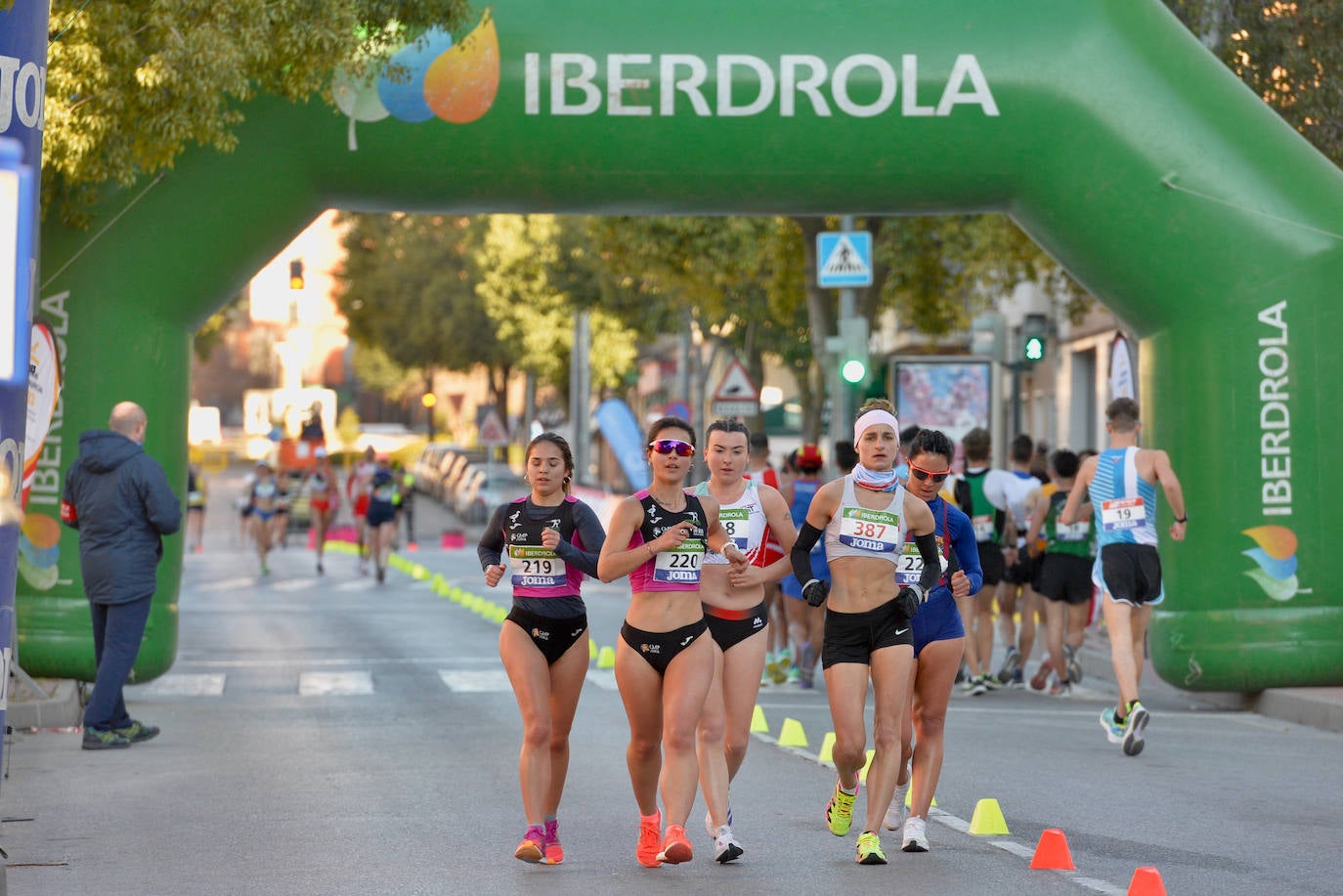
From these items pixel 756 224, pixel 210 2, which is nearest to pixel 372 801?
pixel 210 2

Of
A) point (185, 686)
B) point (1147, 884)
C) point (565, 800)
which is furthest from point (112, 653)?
point (1147, 884)

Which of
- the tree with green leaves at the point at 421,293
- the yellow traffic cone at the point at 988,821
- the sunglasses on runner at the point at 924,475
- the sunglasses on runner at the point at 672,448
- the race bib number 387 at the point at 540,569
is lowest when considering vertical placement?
the yellow traffic cone at the point at 988,821

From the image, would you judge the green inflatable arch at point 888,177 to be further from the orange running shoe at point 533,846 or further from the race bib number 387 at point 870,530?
the orange running shoe at point 533,846

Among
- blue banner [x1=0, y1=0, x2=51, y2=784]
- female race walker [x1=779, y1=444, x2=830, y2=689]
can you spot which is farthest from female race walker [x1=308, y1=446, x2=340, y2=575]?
blue banner [x1=0, y1=0, x2=51, y2=784]

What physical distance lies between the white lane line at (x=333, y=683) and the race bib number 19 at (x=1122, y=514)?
226 inches

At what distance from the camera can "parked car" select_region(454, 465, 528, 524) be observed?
4994 cm

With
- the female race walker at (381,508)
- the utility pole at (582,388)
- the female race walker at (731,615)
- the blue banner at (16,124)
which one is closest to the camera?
the blue banner at (16,124)

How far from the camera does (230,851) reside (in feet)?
27.8

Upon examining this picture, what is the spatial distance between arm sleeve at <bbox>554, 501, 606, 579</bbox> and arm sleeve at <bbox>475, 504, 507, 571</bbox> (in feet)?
0.98

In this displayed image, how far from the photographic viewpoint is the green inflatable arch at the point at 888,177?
1382cm

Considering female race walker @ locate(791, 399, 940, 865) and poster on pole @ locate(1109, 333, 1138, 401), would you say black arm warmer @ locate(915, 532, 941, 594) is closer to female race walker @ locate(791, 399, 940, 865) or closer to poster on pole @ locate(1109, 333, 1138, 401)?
female race walker @ locate(791, 399, 940, 865)

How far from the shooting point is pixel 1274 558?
1400 centimetres

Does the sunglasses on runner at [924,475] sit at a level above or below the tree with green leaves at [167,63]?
below

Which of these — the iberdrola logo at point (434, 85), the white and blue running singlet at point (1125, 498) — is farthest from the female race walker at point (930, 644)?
the iberdrola logo at point (434, 85)
